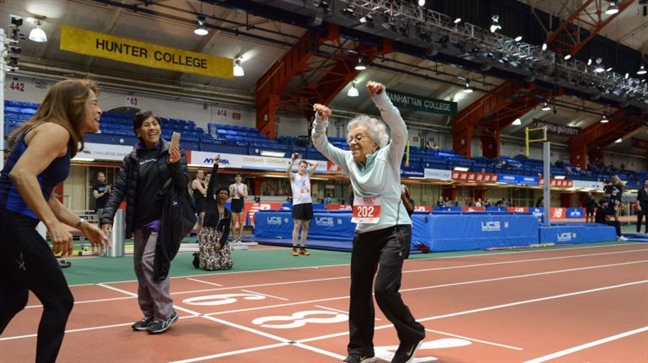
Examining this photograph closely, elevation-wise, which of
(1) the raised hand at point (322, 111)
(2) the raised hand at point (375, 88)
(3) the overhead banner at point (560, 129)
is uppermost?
(3) the overhead banner at point (560, 129)

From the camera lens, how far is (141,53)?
2100cm

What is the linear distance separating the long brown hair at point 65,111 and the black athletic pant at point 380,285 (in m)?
1.84

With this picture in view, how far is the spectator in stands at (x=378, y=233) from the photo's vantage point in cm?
351

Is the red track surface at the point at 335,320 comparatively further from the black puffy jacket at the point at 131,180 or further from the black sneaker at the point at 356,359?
the black puffy jacket at the point at 131,180

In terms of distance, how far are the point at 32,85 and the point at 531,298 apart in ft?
67.6

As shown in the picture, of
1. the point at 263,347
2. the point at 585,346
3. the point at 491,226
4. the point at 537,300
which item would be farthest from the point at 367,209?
the point at 491,226

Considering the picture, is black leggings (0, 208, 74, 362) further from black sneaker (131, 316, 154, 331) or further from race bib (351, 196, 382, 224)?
black sneaker (131, 316, 154, 331)

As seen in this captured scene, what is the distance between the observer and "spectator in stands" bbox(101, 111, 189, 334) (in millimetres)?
4496

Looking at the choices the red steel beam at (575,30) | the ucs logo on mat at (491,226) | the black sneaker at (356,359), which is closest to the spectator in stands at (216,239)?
the black sneaker at (356,359)

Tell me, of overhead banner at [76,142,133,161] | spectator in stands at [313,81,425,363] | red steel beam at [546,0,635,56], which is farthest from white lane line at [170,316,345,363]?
red steel beam at [546,0,635,56]

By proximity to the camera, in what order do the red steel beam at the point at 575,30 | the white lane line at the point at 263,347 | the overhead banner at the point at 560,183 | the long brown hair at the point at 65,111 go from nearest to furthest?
the long brown hair at the point at 65,111 → the white lane line at the point at 263,347 → the red steel beam at the point at 575,30 → the overhead banner at the point at 560,183

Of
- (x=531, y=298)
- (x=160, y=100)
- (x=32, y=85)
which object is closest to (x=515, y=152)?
(x=160, y=100)

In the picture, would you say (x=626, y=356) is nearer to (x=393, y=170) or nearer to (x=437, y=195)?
(x=393, y=170)

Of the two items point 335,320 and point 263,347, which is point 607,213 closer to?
point 335,320
